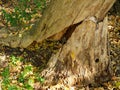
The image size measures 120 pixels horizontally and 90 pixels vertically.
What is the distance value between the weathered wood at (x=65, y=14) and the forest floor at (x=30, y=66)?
331 millimetres

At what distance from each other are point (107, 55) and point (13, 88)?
1336 mm

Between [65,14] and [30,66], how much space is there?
883 millimetres

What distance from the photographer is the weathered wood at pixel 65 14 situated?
3.63 meters

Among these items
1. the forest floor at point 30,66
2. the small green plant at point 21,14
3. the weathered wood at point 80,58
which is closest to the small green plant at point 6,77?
the forest floor at point 30,66

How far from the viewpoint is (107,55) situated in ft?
13.4

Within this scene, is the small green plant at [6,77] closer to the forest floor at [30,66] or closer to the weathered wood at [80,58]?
the forest floor at [30,66]

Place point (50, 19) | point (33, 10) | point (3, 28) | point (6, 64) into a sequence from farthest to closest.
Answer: point (33, 10) < point (3, 28) < point (6, 64) < point (50, 19)

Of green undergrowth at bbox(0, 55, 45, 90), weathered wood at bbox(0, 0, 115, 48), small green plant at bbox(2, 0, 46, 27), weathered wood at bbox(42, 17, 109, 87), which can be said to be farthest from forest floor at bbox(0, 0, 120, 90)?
small green plant at bbox(2, 0, 46, 27)

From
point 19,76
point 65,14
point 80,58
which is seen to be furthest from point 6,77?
point 65,14

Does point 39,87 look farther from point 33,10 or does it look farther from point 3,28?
point 33,10

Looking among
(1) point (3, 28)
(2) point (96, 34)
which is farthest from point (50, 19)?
(1) point (3, 28)

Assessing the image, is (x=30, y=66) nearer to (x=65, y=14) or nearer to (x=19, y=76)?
(x=19, y=76)

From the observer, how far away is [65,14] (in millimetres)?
3762

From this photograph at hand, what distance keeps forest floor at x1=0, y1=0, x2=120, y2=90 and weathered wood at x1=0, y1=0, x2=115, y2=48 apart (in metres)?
0.33
